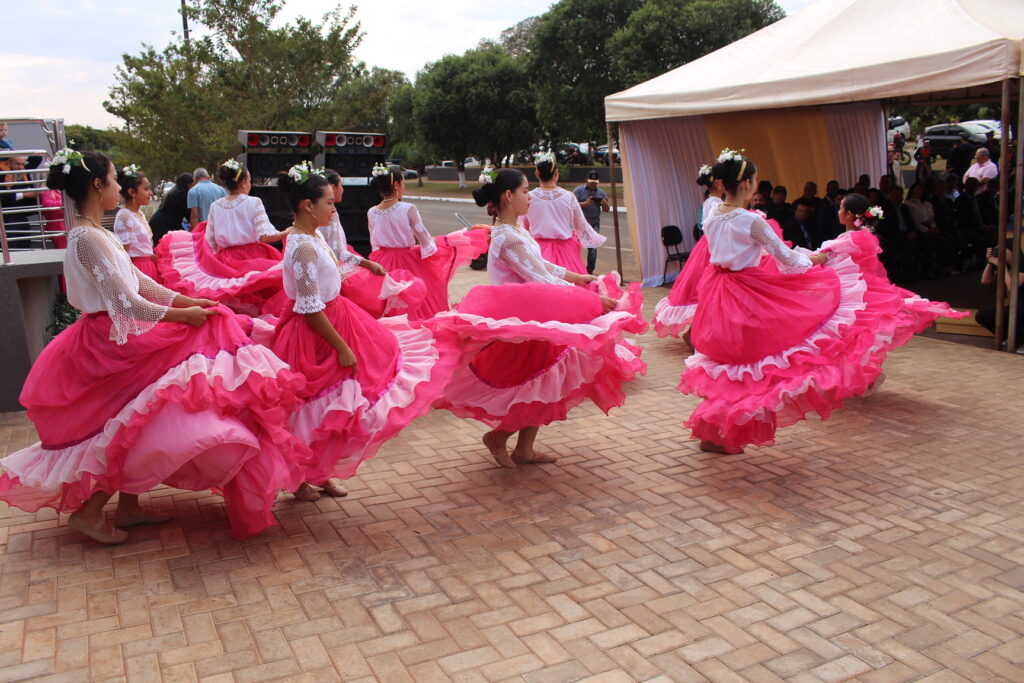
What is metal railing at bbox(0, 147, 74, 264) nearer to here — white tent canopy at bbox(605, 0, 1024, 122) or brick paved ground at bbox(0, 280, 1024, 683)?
brick paved ground at bbox(0, 280, 1024, 683)

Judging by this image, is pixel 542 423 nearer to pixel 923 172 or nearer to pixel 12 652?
pixel 12 652

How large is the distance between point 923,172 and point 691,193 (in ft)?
18.5

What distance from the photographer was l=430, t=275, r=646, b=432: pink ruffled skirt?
4.46m

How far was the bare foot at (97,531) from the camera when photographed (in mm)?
4062

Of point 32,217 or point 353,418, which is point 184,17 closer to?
point 32,217

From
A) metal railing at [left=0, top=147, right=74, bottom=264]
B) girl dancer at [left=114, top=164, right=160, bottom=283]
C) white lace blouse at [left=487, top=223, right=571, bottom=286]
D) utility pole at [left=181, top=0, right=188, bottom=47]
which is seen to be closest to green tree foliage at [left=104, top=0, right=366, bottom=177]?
utility pole at [left=181, top=0, right=188, bottom=47]

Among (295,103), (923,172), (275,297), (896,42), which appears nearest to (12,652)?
(275,297)

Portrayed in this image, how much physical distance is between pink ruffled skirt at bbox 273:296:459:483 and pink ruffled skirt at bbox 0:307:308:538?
16 centimetres

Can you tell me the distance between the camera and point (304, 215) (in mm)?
4309

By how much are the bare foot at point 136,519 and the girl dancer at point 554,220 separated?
441 cm

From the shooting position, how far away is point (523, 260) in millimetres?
4785

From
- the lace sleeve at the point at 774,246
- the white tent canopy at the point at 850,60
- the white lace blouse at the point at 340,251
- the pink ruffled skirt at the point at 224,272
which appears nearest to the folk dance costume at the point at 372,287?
the white lace blouse at the point at 340,251

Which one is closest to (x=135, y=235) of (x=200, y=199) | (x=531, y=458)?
(x=200, y=199)

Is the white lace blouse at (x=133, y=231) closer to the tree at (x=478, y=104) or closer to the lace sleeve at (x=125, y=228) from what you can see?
the lace sleeve at (x=125, y=228)
